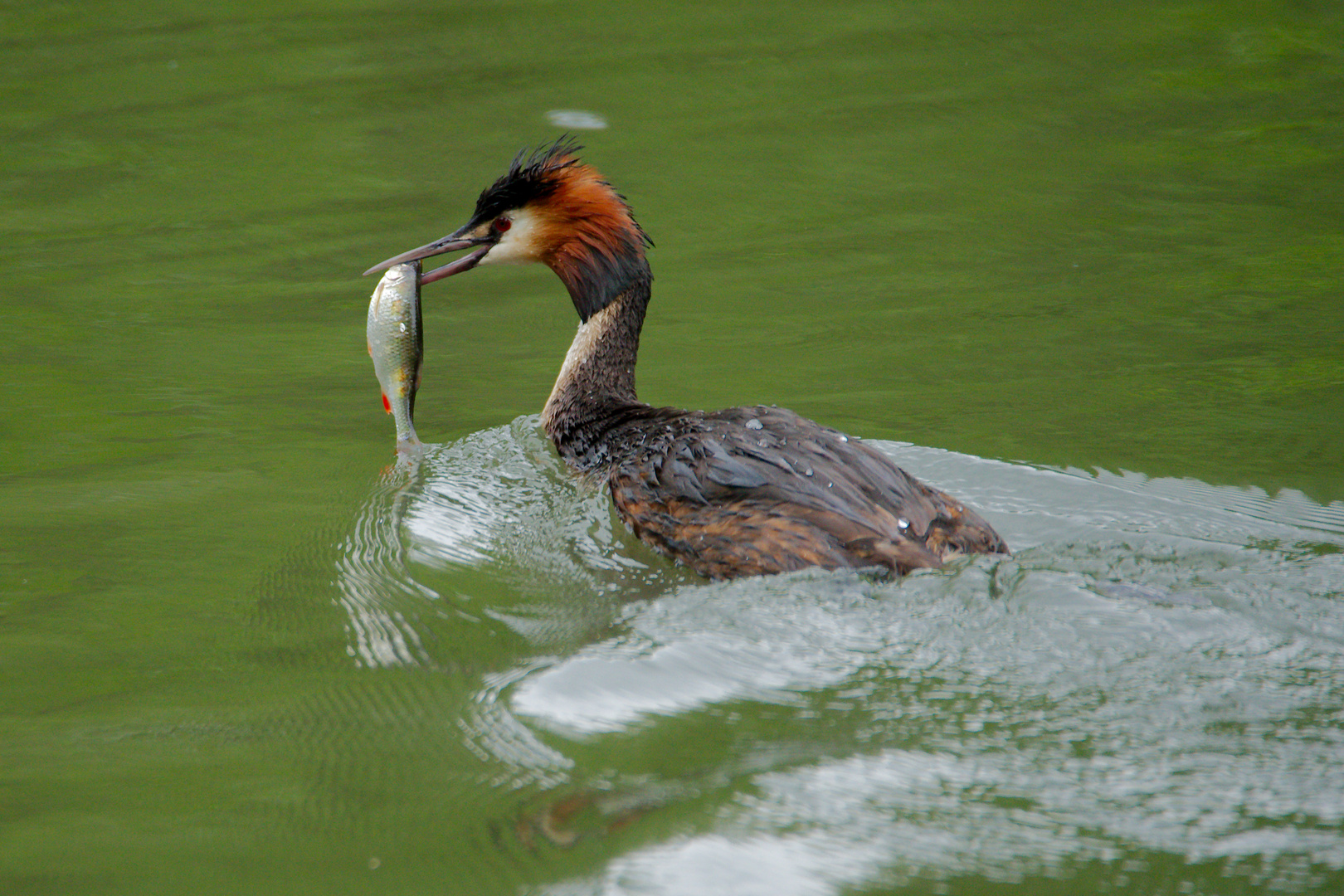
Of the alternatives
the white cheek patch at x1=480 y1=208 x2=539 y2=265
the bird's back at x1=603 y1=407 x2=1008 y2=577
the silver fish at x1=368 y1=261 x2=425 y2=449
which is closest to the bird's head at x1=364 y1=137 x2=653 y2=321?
the white cheek patch at x1=480 y1=208 x2=539 y2=265

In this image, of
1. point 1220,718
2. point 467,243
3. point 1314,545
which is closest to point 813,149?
point 467,243

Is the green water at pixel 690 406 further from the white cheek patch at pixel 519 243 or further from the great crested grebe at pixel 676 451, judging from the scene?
the white cheek patch at pixel 519 243

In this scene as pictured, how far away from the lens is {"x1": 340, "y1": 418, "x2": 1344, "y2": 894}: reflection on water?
2.72 m

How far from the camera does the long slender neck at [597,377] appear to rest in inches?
208

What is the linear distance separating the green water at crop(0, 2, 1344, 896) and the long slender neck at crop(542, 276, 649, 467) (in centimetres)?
33

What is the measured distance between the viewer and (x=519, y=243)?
5688 millimetres

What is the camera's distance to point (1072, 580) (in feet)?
12.6

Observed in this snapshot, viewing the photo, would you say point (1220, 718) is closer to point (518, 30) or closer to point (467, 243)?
point (467, 243)

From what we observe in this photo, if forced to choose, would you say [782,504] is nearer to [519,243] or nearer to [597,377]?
[597,377]

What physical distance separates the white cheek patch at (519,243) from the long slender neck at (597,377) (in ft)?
1.35

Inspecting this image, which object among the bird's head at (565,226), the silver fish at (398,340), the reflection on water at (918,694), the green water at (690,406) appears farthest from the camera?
the bird's head at (565,226)

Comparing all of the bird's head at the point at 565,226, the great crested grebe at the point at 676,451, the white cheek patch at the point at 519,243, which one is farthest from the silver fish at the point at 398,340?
the white cheek patch at the point at 519,243

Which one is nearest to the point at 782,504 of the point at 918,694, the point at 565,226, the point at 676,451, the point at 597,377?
the point at 676,451

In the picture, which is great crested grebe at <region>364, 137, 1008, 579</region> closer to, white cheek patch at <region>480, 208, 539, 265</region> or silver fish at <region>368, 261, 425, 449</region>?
white cheek patch at <region>480, 208, 539, 265</region>
